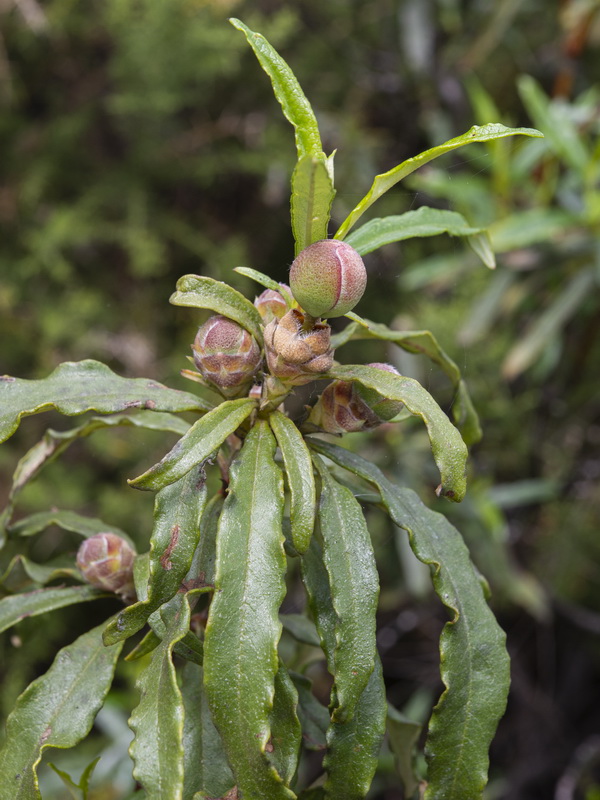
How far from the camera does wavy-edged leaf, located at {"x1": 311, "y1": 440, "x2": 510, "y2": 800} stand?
0.54 m

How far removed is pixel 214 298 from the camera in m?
0.56

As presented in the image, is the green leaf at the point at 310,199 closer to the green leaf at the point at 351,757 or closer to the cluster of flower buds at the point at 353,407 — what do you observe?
the cluster of flower buds at the point at 353,407

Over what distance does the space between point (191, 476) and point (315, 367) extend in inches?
5.1

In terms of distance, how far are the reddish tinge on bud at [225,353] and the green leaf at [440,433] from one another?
0.11 metres

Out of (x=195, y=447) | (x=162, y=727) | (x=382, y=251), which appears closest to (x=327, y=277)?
(x=195, y=447)

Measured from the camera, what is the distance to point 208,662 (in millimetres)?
469

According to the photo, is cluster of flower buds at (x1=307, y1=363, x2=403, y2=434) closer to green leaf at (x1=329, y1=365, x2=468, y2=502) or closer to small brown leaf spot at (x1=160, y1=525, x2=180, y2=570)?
green leaf at (x1=329, y1=365, x2=468, y2=502)

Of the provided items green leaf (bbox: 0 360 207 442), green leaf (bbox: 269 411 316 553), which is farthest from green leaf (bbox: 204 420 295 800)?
green leaf (bbox: 0 360 207 442)

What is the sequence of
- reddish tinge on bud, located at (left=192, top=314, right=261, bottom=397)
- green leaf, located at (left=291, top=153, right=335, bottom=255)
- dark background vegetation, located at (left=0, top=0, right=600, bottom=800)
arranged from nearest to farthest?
green leaf, located at (left=291, top=153, right=335, bottom=255) < reddish tinge on bud, located at (left=192, top=314, right=261, bottom=397) < dark background vegetation, located at (left=0, top=0, right=600, bottom=800)

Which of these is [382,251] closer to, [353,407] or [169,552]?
[353,407]

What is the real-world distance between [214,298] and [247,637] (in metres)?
0.26

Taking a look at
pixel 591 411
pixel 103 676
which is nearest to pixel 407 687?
pixel 591 411

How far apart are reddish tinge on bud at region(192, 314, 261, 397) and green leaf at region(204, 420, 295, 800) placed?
4.4 inches

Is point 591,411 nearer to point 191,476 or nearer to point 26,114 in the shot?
point 191,476
